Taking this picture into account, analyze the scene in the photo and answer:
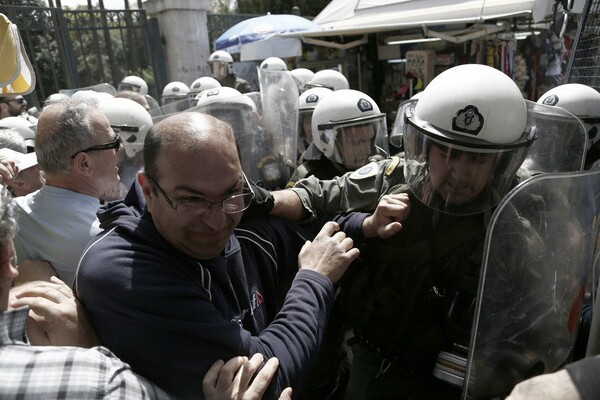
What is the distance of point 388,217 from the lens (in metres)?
1.74

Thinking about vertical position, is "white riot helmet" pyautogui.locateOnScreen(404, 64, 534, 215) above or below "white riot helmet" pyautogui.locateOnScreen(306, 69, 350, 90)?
above

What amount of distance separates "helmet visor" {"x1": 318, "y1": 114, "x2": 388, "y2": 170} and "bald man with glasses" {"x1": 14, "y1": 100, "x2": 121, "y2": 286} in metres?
1.40

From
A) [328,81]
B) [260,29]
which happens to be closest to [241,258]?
[328,81]

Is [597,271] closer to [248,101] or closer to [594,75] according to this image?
[248,101]

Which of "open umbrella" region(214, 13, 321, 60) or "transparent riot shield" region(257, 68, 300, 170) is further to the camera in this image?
"open umbrella" region(214, 13, 321, 60)

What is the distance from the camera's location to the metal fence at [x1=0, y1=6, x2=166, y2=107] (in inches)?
292

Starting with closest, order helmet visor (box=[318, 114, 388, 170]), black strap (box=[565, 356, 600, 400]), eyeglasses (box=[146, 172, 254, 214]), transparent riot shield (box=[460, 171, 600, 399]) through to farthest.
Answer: black strap (box=[565, 356, 600, 400]), transparent riot shield (box=[460, 171, 600, 399]), eyeglasses (box=[146, 172, 254, 214]), helmet visor (box=[318, 114, 388, 170])

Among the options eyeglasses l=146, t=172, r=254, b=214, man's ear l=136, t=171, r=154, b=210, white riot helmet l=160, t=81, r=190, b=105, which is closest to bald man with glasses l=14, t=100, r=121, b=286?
man's ear l=136, t=171, r=154, b=210

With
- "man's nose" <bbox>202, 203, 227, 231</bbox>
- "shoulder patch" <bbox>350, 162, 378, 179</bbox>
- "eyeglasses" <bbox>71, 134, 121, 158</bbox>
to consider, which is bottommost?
"shoulder patch" <bbox>350, 162, 378, 179</bbox>

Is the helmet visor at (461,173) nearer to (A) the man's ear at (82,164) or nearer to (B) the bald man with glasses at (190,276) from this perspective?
(B) the bald man with glasses at (190,276)

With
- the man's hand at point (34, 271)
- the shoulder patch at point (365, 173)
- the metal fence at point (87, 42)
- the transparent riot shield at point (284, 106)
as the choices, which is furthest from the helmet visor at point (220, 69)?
the man's hand at point (34, 271)

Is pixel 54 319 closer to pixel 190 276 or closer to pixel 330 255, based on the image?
pixel 190 276

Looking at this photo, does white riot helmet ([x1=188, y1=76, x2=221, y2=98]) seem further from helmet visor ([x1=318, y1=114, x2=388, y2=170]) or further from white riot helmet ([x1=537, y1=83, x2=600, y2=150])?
white riot helmet ([x1=537, y1=83, x2=600, y2=150])

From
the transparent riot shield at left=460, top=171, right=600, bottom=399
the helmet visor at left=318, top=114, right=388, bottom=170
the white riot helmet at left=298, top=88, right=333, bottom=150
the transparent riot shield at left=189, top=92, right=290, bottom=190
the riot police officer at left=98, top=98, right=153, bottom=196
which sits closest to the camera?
the transparent riot shield at left=460, top=171, right=600, bottom=399
